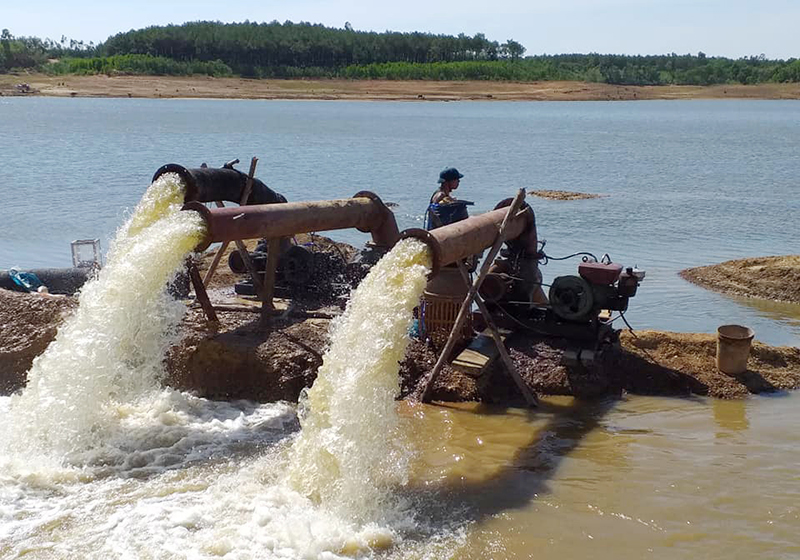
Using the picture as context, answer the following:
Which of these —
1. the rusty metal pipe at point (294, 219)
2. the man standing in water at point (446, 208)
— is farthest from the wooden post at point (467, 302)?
the rusty metal pipe at point (294, 219)

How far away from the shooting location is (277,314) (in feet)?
38.2

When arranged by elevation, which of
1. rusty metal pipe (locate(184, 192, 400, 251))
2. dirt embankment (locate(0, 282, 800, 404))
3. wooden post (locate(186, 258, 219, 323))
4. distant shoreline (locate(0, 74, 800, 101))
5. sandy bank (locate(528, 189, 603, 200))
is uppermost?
distant shoreline (locate(0, 74, 800, 101))

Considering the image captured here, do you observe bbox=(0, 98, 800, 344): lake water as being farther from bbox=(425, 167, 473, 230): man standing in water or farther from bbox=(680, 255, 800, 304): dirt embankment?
bbox=(425, 167, 473, 230): man standing in water

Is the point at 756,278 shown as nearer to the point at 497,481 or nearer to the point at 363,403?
the point at 497,481

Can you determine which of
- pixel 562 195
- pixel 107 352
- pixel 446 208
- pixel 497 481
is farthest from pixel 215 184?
pixel 562 195

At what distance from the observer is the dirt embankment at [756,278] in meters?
16.5

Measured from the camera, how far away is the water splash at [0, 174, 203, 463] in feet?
29.7

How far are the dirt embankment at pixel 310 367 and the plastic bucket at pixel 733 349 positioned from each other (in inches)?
5.1

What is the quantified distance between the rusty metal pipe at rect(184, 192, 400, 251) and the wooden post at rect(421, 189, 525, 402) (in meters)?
1.67

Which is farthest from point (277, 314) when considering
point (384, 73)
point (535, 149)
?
point (384, 73)

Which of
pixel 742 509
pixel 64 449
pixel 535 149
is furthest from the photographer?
pixel 535 149

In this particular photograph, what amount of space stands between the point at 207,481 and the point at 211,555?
Answer: 1.35 meters

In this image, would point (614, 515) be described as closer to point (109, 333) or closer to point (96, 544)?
point (96, 544)

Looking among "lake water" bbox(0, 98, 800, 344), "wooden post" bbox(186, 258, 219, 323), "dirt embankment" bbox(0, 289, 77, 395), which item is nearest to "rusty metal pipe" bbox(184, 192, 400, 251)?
"wooden post" bbox(186, 258, 219, 323)
